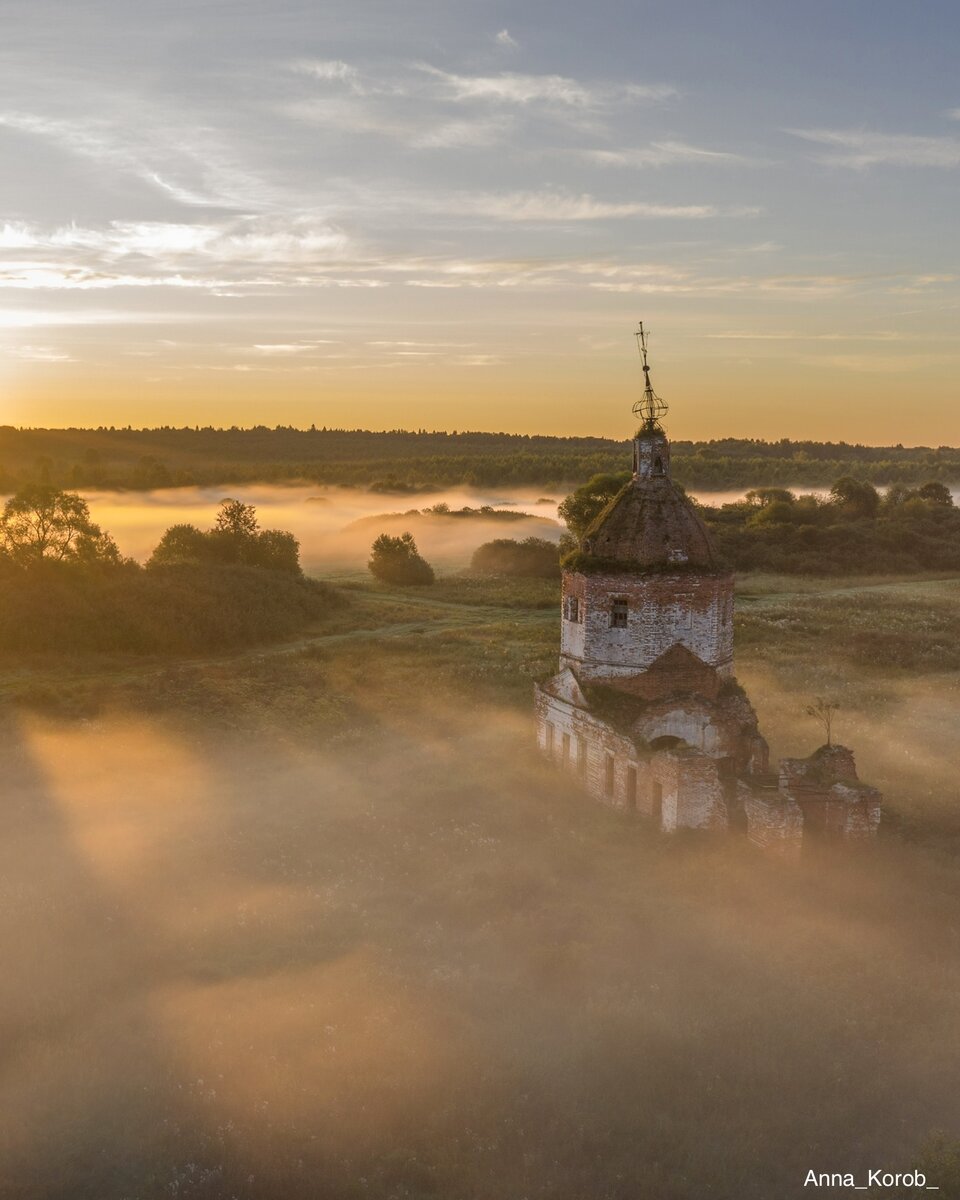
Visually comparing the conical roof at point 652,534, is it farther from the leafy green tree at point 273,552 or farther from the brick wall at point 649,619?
the leafy green tree at point 273,552

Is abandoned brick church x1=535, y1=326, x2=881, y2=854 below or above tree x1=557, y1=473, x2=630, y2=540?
below

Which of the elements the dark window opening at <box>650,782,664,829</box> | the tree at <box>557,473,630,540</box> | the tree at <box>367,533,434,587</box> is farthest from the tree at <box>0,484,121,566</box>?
the dark window opening at <box>650,782,664,829</box>

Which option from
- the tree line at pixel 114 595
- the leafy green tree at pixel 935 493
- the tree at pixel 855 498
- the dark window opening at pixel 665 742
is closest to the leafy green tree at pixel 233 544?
the tree line at pixel 114 595

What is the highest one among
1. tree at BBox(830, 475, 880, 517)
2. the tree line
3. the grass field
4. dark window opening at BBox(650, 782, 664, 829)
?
tree at BBox(830, 475, 880, 517)

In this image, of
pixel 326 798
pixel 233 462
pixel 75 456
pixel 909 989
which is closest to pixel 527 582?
pixel 326 798

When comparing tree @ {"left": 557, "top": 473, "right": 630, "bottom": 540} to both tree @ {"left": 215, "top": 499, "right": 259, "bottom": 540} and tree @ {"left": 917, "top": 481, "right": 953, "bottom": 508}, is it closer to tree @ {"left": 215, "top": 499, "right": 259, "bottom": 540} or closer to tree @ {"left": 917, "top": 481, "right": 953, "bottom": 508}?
tree @ {"left": 215, "top": 499, "right": 259, "bottom": 540}

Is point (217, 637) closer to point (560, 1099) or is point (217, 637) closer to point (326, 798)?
point (326, 798)

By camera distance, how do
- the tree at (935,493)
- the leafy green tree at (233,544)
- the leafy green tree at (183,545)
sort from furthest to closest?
the tree at (935,493) < the leafy green tree at (233,544) < the leafy green tree at (183,545)
